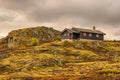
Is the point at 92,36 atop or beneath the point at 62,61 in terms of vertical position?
atop

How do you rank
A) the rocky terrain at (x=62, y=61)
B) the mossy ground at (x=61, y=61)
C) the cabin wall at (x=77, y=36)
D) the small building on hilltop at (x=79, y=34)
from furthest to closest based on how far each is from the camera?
1. the cabin wall at (x=77, y=36)
2. the small building on hilltop at (x=79, y=34)
3. the mossy ground at (x=61, y=61)
4. the rocky terrain at (x=62, y=61)

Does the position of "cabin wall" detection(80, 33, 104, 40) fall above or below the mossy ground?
above

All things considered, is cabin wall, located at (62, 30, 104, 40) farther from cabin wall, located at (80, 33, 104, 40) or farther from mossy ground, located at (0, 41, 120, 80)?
mossy ground, located at (0, 41, 120, 80)

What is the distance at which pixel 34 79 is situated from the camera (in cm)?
5359

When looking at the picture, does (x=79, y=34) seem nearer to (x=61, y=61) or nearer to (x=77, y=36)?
(x=77, y=36)

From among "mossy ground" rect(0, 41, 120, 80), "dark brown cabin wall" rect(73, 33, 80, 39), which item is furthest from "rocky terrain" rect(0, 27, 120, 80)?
"dark brown cabin wall" rect(73, 33, 80, 39)

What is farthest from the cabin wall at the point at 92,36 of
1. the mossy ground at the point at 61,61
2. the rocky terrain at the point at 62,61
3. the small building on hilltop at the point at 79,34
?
the mossy ground at the point at 61,61

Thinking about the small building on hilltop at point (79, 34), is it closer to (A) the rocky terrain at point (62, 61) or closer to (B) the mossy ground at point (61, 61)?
(A) the rocky terrain at point (62, 61)

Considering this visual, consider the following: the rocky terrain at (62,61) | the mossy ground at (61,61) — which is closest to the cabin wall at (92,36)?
the rocky terrain at (62,61)

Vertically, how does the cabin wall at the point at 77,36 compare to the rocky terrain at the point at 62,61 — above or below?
above

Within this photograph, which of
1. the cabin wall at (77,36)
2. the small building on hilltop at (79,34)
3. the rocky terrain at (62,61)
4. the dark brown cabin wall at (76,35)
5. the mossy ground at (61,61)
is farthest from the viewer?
the dark brown cabin wall at (76,35)

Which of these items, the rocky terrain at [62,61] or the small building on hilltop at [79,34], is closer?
the rocky terrain at [62,61]

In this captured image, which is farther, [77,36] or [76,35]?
[77,36]

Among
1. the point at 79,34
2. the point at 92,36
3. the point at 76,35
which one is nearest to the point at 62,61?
the point at 79,34
